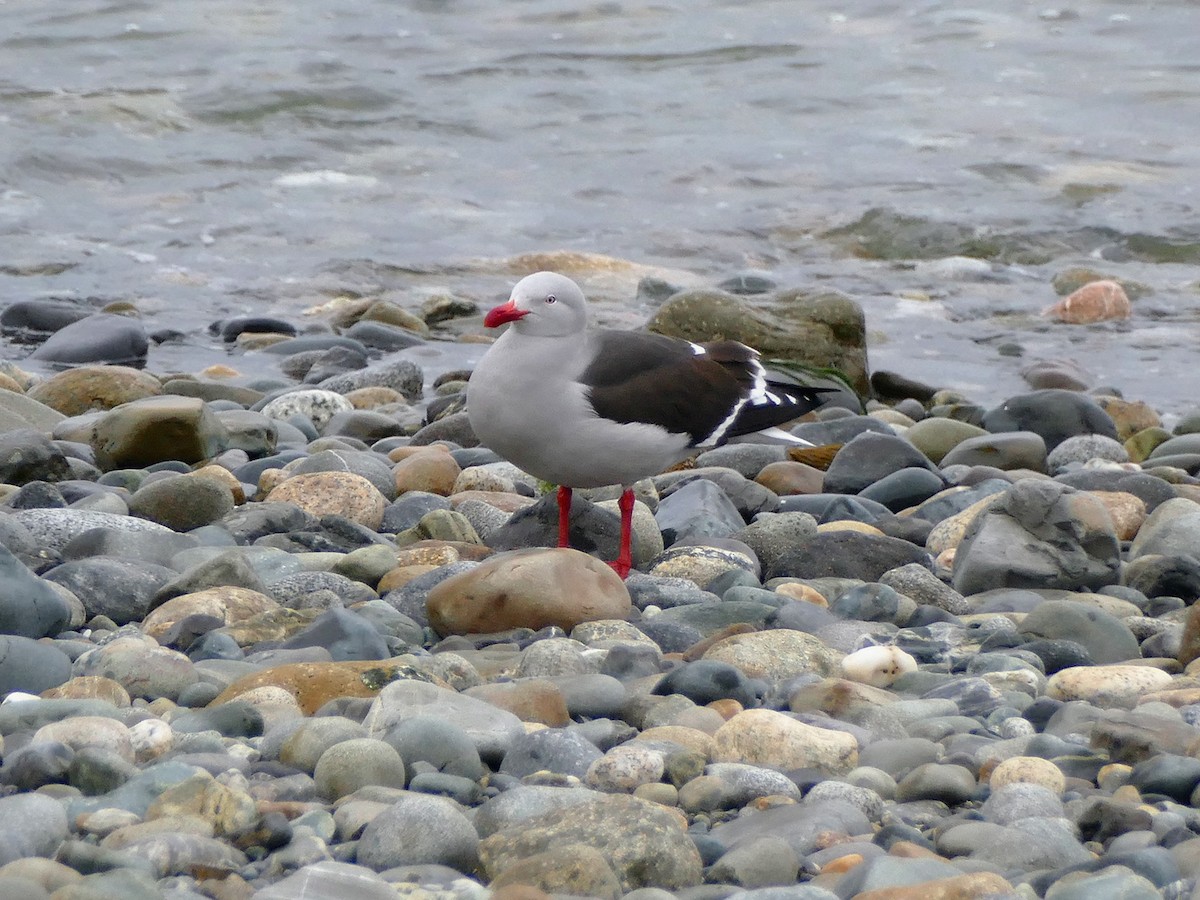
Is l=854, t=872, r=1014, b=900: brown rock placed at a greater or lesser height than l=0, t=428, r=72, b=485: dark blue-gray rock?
greater

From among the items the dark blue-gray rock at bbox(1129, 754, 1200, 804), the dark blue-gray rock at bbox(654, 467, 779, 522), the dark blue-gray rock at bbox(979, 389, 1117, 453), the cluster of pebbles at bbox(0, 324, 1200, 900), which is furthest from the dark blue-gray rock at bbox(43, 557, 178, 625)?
the dark blue-gray rock at bbox(979, 389, 1117, 453)

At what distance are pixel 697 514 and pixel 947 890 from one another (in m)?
3.16

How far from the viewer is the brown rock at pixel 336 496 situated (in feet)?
18.1

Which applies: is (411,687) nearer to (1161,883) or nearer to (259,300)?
(1161,883)

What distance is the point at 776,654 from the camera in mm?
3871

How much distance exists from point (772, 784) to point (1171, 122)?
1550 cm

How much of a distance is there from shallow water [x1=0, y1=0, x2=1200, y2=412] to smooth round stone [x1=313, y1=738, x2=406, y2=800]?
707cm

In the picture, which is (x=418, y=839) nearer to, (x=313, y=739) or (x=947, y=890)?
(x=313, y=739)

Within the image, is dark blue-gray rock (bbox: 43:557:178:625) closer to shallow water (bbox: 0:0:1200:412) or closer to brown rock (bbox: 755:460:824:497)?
brown rock (bbox: 755:460:824:497)

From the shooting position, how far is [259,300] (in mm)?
11703

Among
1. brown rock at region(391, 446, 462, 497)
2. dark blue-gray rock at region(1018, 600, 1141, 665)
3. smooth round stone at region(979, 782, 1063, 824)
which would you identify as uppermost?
smooth round stone at region(979, 782, 1063, 824)

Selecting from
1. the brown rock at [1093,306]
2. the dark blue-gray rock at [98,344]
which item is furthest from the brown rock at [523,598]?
the brown rock at [1093,306]

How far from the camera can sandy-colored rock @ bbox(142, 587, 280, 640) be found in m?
4.11

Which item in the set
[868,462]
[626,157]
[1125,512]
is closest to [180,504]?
[868,462]
